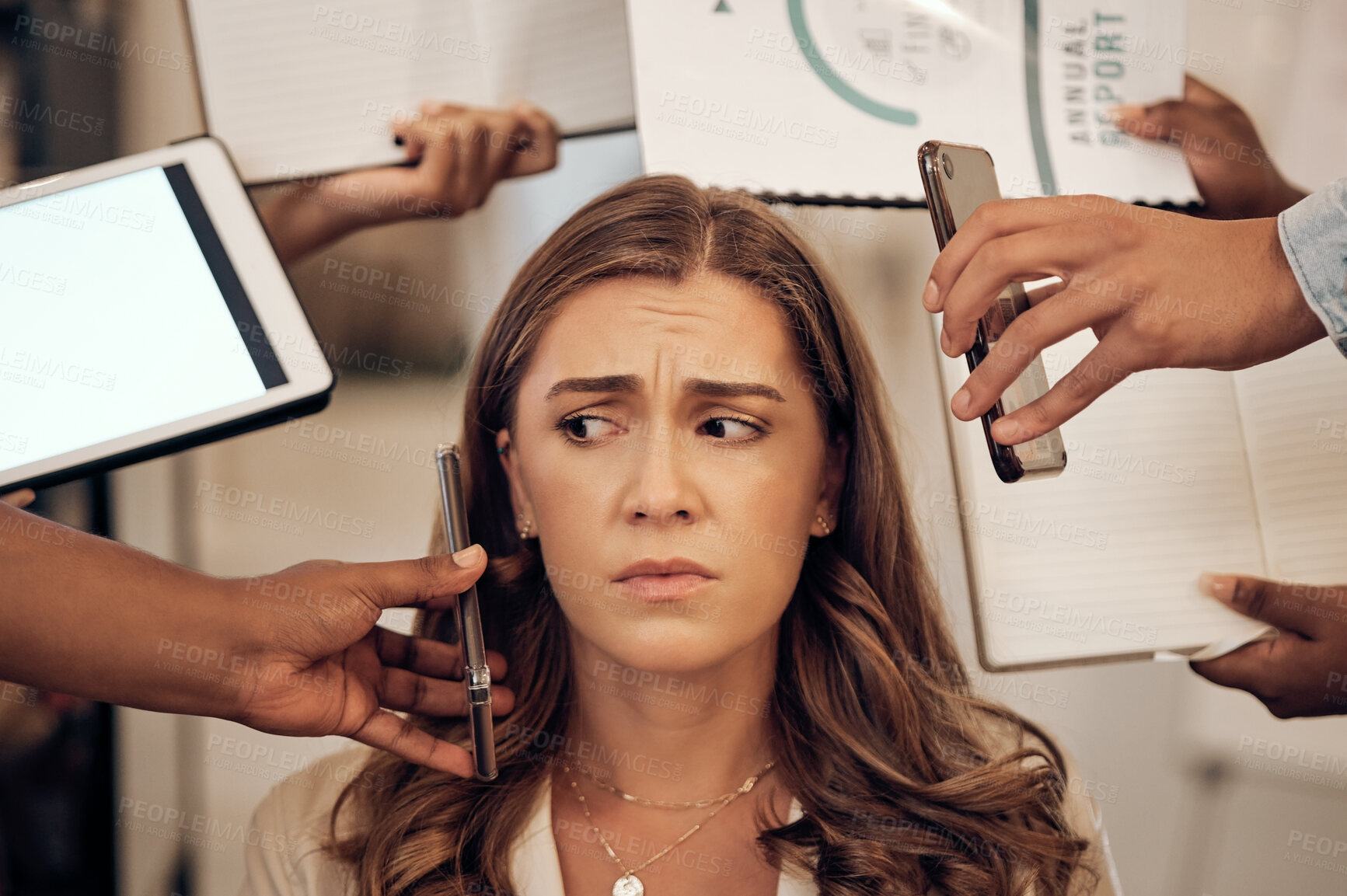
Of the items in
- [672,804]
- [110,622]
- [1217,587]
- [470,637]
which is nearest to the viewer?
[110,622]

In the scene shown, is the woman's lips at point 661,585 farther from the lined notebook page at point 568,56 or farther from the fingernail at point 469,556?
the lined notebook page at point 568,56

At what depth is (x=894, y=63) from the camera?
1.17 metres

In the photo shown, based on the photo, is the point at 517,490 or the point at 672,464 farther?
the point at 517,490

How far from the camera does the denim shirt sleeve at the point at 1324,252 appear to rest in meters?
0.78

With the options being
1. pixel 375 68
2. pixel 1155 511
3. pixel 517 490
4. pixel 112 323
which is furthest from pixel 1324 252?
pixel 112 323

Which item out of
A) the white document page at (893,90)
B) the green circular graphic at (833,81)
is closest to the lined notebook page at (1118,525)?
the white document page at (893,90)

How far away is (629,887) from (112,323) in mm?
838

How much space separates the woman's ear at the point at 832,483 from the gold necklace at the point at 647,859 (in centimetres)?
27

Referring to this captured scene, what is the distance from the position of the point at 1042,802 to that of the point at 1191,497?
0.46 m

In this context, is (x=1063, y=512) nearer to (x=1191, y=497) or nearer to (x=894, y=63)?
(x=1191, y=497)

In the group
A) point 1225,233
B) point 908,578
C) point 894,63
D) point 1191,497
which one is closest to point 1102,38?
point 894,63

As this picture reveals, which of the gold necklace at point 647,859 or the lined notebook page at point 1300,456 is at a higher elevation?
the lined notebook page at point 1300,456

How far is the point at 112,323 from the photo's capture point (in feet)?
3.34

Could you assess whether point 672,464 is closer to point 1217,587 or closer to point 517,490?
point 517,490
